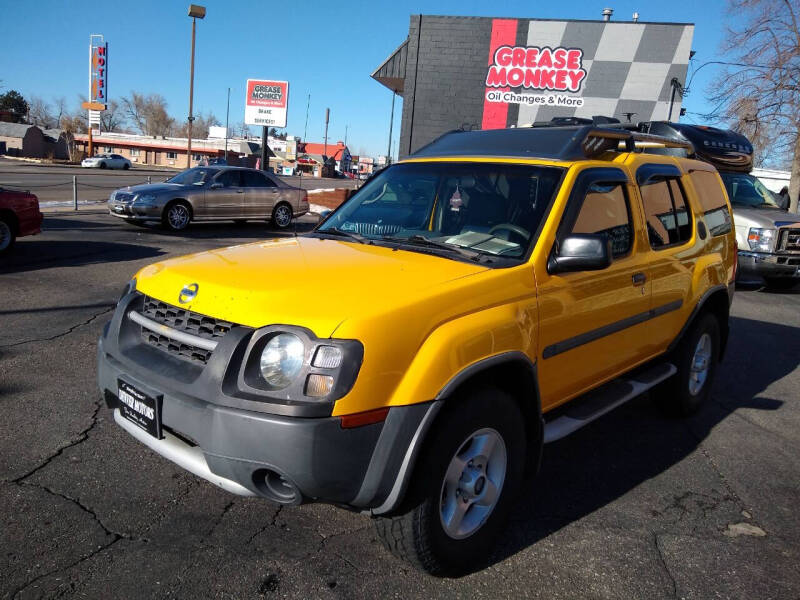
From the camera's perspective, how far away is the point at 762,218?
35.0 ft

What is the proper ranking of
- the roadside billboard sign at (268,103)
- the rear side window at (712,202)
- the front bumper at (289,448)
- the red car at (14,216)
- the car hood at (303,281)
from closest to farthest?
the front bumper at (289,448)
the car hood at (303,281)
the rear side window at (712,202)
the red car at (14,216)
the roadside billboard sign at (268,103)

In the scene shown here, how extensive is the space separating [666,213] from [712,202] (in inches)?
37.7

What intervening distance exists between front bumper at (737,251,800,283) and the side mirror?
8994 mm

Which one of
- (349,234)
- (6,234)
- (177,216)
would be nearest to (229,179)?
(177,216)

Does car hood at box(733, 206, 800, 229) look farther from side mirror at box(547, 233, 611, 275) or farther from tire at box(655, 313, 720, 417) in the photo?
side mirror at box(547, 233, 611, 275)

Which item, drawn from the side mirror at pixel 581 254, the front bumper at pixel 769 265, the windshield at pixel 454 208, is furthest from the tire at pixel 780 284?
the side mirror at pixel 581 254

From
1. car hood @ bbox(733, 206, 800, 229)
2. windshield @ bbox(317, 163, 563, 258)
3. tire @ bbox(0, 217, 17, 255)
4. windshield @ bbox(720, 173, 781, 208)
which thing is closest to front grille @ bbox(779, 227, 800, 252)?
car hood @ bbox(733, 206, 800, 229)

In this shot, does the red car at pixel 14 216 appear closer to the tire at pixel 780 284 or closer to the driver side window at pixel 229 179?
the driver side window at pixel 229 179

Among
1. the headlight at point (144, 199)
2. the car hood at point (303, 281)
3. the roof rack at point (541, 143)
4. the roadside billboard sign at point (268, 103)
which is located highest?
the roadside billboard sign at point (268, 103)

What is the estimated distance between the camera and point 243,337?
237 centimetres

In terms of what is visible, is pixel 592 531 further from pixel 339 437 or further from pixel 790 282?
pixel 790 282

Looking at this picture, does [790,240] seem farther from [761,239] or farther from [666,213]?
[666,213]

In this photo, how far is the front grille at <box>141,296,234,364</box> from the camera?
2518 millimetres

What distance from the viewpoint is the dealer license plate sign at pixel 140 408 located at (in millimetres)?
2539
